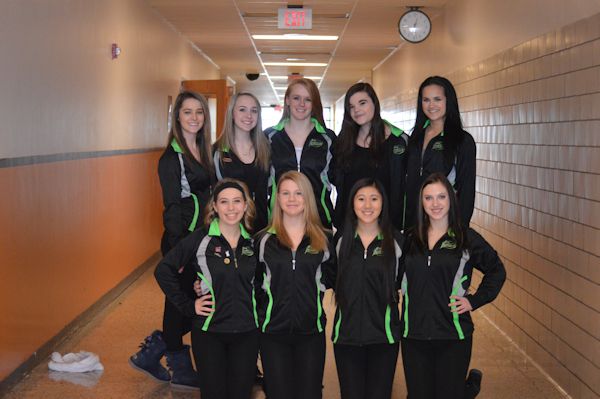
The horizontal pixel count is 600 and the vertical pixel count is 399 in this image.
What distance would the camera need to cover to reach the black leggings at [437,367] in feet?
11.1

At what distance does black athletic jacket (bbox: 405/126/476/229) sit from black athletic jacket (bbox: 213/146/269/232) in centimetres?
73

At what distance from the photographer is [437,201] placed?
11.4ft

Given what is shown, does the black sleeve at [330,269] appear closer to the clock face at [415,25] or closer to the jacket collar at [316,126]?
the jacket collar at [316,126]

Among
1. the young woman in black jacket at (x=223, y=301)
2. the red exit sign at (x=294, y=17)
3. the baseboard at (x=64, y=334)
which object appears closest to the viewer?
the young woman in black jacket at (x=223, y=301)

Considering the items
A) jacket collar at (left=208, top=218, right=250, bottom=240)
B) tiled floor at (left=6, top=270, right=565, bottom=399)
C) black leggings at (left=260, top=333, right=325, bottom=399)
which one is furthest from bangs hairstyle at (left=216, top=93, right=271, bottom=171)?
tiled floor at (left=6, top=270, right=565, bottom=399)

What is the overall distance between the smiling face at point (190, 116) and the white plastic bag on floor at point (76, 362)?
1620 mm

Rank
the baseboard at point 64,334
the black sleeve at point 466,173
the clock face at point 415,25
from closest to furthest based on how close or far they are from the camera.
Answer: the black sleeve at point 466,173
the baseboard at point 64,334
the clock face at point 415,25

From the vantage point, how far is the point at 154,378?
468 centimetres

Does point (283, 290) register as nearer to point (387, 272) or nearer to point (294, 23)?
point (387, 272)

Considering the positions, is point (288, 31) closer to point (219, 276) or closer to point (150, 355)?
point (150, 355)

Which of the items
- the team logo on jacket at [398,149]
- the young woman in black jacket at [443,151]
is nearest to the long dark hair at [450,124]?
the young woman in black jacket at [443,151]

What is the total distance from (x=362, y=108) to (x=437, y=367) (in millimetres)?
1330

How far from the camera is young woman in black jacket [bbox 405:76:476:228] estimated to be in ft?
13.0

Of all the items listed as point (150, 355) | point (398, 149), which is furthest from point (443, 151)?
point (150, 355)
